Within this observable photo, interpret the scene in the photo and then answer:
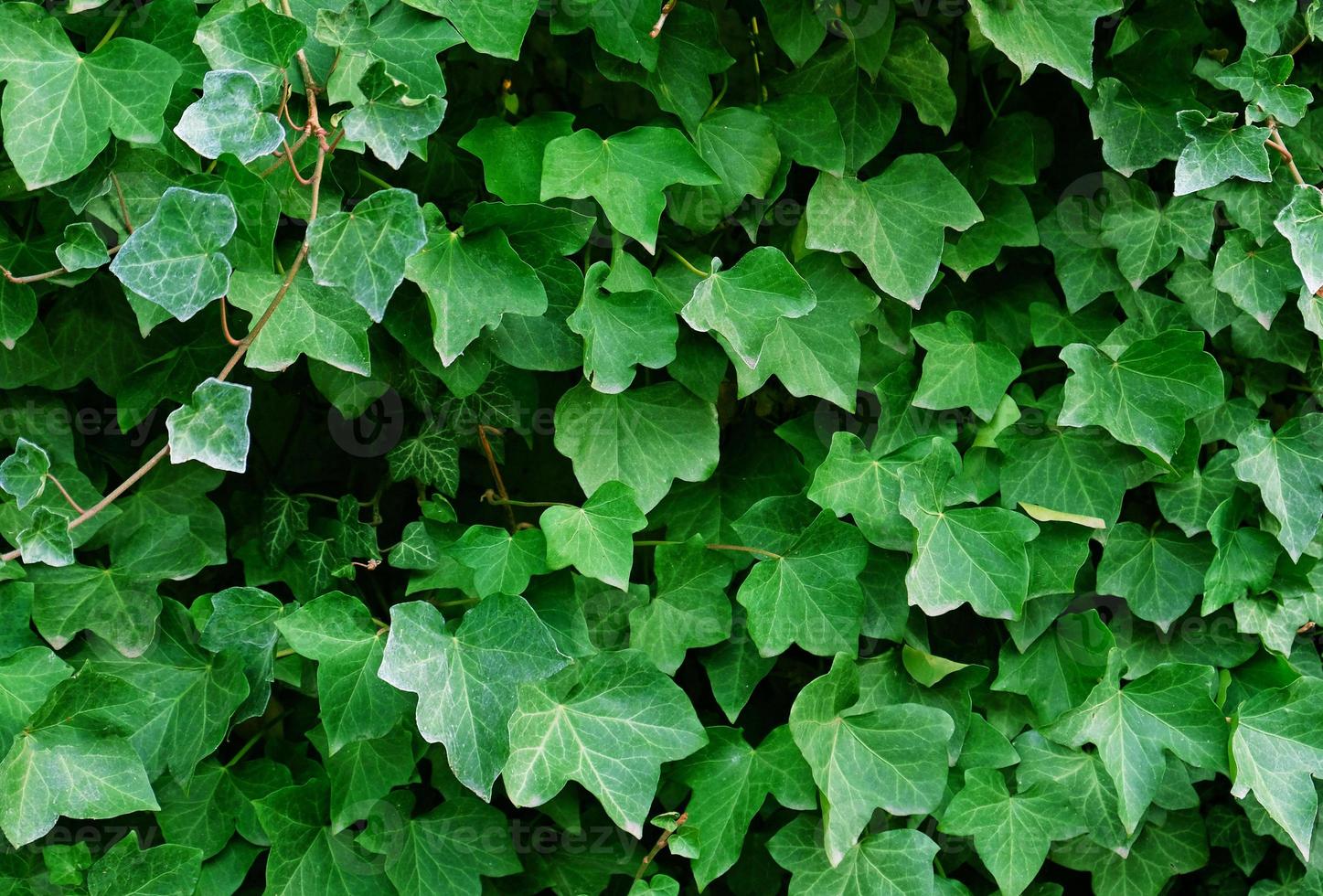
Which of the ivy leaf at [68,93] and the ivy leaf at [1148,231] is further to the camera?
the ivy leaf at [1148,231]

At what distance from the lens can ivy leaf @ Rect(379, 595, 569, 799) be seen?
1224 mm

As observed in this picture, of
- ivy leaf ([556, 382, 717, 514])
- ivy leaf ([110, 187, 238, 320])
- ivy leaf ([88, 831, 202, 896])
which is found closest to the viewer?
ivy leaf ([110, 187, 238, 320])

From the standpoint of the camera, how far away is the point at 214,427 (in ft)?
3.74

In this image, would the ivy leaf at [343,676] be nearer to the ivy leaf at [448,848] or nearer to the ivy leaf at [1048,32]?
the ivy leaf at [448,848]

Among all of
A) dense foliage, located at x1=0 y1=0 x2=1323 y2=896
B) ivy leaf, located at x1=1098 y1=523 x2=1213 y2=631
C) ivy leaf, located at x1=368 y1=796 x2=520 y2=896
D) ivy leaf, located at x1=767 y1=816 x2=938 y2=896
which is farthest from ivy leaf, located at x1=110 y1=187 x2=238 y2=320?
ivy leaf, located at x1=1098 y1=523 x2=1213 y2=631

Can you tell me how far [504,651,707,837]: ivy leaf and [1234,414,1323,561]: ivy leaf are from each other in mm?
845

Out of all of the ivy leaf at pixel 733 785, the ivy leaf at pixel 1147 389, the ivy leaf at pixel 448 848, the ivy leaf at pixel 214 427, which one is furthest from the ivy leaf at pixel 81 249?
the ivy leaf at pixel 1147 389

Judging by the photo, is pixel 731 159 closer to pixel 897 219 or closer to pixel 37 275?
pixel 897 219

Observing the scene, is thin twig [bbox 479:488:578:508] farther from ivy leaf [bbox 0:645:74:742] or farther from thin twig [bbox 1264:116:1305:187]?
thin twig [bbox 1264:116:1305:187]

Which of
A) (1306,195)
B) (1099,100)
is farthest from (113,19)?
(1306,195)

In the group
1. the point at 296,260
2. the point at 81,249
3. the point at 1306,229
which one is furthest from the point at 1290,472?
the point at 81,249

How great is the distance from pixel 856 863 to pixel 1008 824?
21 cm

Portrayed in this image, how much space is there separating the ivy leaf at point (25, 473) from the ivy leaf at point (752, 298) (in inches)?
28.0

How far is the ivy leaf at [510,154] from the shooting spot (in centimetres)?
137
